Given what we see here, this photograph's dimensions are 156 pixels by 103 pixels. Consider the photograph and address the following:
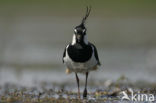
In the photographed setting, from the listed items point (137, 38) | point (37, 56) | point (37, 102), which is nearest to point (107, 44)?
point (137, 38)

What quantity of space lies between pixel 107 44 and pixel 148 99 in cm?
695

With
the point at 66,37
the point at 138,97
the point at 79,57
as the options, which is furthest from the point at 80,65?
the point at 66,37

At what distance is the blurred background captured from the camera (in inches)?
484

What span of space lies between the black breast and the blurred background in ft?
5.21

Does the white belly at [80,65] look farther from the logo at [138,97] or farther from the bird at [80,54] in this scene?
the logo at [138,97]

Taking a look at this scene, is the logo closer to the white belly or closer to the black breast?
the white belly

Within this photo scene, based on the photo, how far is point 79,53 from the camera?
9773 millimetres

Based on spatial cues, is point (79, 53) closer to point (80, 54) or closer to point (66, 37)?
point (80, 54)

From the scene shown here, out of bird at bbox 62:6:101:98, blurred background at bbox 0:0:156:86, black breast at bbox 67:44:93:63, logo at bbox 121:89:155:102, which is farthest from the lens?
blurred background at bbox 0:0:156:86

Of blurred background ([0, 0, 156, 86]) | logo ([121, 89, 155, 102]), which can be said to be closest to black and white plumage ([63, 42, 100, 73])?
logo ([121, 89, 155, 102])

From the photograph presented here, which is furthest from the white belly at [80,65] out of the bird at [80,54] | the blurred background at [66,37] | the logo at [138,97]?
the blurred background at [66,37]

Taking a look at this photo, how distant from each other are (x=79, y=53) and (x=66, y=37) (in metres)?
7.94

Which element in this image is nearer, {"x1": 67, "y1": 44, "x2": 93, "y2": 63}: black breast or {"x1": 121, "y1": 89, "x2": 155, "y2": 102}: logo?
{"x1": 121, "y1": 89, "x2": 155, "y2": 102}: logo

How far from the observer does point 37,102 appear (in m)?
8.80
